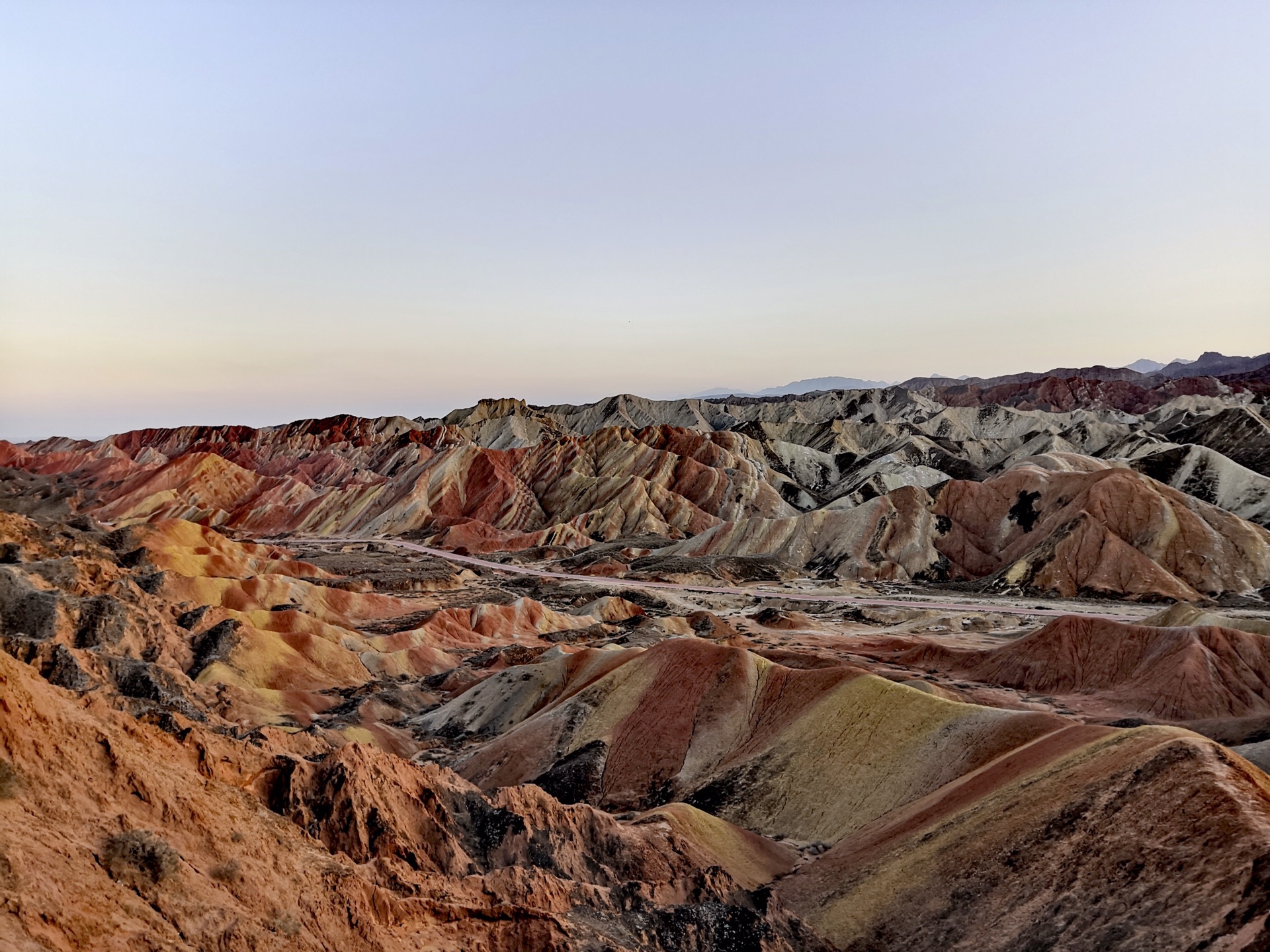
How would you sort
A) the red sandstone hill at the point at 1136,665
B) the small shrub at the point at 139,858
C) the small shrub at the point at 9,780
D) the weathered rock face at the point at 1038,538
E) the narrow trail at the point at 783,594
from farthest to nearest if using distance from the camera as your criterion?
the weathered rock face at the point at 1038,538, the narrow trail at the point at 783,594, the red sandstone hill at the point at 1136,665, the small shrub at the point at 9,780, the small shrub at the point at 139,858

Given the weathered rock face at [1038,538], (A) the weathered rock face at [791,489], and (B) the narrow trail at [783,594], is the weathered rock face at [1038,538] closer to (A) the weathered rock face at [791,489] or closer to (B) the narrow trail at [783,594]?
(A) the weathered rock face at [791,489]

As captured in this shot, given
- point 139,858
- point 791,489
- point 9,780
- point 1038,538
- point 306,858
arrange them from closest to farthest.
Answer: point 139,858 → point 9,780 → point 306,858 → point 1038,538 → point 791,489

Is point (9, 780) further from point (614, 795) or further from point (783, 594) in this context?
point (783, 594)

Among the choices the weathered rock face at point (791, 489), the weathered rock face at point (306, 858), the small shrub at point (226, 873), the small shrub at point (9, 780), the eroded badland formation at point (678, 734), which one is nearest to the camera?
the weathered rock face at point (306, 858)

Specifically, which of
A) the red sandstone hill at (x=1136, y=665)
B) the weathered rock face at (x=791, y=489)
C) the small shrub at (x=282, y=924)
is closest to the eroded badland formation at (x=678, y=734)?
the small shrub at (x=282, y=924)

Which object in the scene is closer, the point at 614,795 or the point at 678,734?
the point at 614,795

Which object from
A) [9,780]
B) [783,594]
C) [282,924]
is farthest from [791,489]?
[9,780]

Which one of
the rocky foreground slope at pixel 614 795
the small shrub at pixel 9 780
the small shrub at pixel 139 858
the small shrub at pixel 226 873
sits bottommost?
the rocky foreground slope at pixel 614 795

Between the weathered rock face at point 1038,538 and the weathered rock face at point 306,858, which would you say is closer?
the weathered rock face at point 306,858
